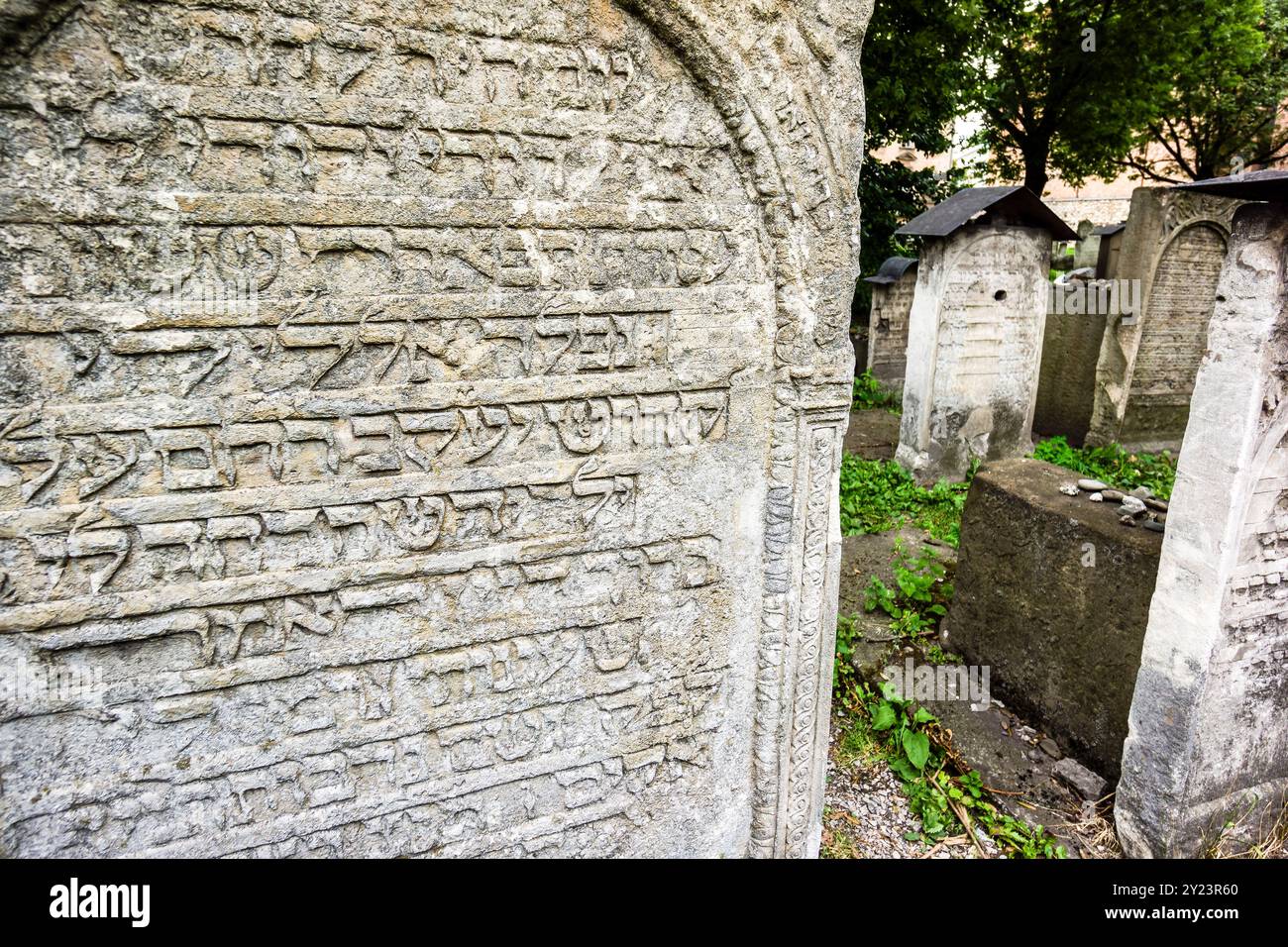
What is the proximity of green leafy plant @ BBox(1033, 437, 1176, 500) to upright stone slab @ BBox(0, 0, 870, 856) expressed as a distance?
5.85m

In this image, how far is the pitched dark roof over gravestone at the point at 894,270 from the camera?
31.8ft

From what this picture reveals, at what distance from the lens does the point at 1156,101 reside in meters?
11.4

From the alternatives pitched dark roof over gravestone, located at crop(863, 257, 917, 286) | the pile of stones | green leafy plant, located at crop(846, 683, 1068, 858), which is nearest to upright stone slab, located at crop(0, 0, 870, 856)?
green leafy plant, located at crop(846, 683, 1068, 858)

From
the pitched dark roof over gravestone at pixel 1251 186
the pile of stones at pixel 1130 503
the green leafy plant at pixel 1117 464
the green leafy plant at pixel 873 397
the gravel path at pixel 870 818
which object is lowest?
the gravel path at pixel 870 818

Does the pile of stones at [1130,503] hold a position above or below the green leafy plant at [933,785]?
above

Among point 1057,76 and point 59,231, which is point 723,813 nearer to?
point 59,231

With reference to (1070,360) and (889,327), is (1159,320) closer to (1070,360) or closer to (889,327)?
(1070,360)

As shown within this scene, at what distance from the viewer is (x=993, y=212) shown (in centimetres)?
660

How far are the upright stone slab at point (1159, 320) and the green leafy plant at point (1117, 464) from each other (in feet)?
0.86

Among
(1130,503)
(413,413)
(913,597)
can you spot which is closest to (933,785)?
(913,597)

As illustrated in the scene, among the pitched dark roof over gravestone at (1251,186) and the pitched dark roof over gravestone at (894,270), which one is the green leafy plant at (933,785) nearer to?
the pitched dark roof over gravestone at (1251,186)

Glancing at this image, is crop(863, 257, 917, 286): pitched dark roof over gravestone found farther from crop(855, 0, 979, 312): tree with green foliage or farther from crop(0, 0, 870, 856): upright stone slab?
crop(0, 0, 870, 856): upright stone slab

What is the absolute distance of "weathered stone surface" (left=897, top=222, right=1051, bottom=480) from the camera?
22.0ft

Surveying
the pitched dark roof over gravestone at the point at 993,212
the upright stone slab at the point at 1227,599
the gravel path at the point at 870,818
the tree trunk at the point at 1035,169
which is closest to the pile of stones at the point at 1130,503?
the upright stone slab at the point at 1227,599
